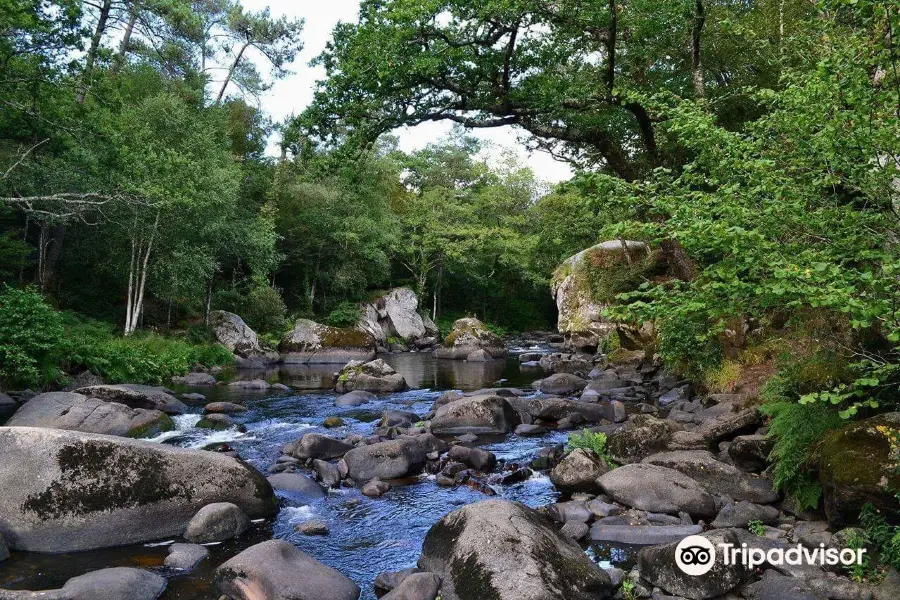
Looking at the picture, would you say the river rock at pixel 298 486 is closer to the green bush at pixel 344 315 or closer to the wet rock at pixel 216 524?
the wet rock at pixel 216 524

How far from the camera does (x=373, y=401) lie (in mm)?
17625

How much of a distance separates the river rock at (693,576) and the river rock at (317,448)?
6.64 metres

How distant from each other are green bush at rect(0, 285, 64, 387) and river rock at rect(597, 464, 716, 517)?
50.2ft

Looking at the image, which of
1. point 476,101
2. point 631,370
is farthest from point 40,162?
point 631,370

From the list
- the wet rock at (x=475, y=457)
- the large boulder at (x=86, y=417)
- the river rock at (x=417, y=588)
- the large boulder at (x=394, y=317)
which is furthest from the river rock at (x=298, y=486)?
the large boulder at (x=394, y=317)

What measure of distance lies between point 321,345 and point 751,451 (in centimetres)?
2628

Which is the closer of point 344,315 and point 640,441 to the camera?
point 640,441

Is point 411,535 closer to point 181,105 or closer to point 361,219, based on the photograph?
point 181,105

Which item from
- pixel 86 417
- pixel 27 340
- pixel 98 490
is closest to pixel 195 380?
pixel 27 340

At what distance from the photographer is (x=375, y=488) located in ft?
29.9

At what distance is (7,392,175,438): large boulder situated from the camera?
466 inches

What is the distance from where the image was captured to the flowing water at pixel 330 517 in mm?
6312

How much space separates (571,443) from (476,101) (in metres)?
8.03

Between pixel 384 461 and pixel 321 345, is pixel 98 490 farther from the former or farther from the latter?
pixel 321 345
